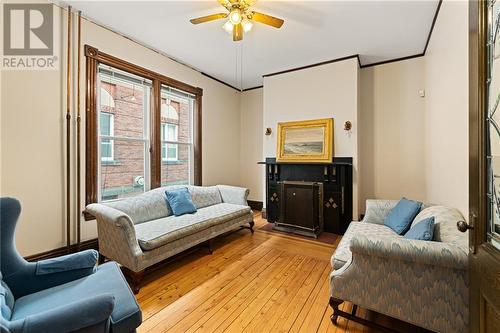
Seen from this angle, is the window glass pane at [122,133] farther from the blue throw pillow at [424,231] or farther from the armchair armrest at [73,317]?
the blue throw pillow at [424,231]

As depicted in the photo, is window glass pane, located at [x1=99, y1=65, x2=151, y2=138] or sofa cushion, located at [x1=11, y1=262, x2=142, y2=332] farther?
window glass pane, located at [x1=99, y1=65, x2=151, y2=138]

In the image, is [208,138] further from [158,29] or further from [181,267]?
[181,267]

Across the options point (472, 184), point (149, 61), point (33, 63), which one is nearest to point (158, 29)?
point (149, 61)

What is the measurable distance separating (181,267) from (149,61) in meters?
3.06

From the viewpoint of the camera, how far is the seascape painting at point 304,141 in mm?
3955

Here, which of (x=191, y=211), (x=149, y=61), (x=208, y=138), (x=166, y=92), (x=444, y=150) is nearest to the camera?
(x=444, y=150)

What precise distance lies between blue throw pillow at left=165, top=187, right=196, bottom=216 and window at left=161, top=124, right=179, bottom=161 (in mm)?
866

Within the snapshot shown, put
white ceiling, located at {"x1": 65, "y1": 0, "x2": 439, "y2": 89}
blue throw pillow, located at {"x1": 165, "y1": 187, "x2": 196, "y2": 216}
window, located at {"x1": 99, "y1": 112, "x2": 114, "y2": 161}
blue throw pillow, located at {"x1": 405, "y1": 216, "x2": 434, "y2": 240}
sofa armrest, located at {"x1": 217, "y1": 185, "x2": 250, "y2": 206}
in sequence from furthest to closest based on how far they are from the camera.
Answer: sofa armrest, located at {"x1": 217, "y1": 185, "x2": 250, "y2": 206} → blue throw pillow, located at {"x1": 165, "y1": 187, "x2": 196, "y2": 216} → window, located at {"x1": 99, "y1": 112, "x2": 114, "y2": 161} → white ceiling, located at {"x1": 65, "y1": 0, "x2": 439, "y2": 89} → blue throw pillow, located at {"x1": 405, "y1": 216, "x2": 434, "y2": 240}

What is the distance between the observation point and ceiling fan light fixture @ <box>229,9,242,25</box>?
2256 mm

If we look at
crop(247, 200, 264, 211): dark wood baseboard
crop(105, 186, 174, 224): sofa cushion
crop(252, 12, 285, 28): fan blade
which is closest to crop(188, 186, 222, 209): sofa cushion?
crop(105, 186, 174, 224): sofa cushion

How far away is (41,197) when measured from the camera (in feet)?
7.97

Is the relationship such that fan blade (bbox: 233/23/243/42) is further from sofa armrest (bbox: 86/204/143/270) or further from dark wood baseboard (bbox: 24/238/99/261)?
dark wood baseboard (bbox: 24/238/99/261)

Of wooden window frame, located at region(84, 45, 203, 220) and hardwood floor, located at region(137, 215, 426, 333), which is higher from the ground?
wooden window frame, located at region(84, 45, 203, 220)

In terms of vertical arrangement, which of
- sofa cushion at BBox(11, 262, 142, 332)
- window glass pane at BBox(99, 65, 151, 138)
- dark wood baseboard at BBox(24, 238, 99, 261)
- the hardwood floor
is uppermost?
window glass pane at BBox(99, 65, 151, 138)
